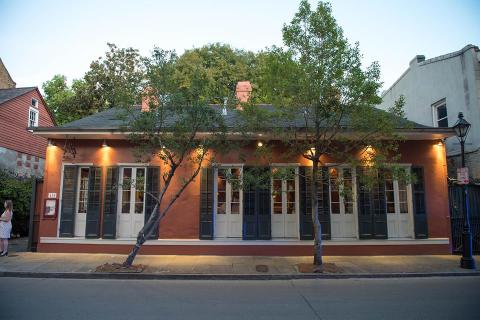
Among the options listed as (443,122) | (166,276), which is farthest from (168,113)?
(443,122)

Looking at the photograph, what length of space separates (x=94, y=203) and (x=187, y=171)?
345cm

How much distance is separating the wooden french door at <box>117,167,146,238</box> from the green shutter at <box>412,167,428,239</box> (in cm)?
952

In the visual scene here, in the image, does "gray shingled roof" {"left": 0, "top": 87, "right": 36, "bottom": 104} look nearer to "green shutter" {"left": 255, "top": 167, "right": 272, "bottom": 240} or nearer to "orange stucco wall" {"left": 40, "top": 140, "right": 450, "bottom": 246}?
"orange stucco wall" {"left": 40, "top": 140, "right": 450, "bottom": 246}

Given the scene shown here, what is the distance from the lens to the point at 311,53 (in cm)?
880

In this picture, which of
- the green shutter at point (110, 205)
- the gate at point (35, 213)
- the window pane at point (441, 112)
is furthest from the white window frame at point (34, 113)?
the window pane at point (441, 112)

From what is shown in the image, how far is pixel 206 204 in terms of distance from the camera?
11008 mm

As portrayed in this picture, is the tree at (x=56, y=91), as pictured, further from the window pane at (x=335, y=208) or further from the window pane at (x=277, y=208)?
the window pane at (x=335, y=208)

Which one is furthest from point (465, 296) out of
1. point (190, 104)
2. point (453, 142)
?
point (453, 142)

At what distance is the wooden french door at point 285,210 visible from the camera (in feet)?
36.2

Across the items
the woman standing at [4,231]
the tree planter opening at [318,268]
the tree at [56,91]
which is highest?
the tree at [56,91]

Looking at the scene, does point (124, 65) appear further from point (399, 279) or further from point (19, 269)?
point (399, 279)

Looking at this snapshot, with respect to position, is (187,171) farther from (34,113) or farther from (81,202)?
(34,113)

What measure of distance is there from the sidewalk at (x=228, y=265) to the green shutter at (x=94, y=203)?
0.85 metres

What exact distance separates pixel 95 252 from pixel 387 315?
9245 mm
